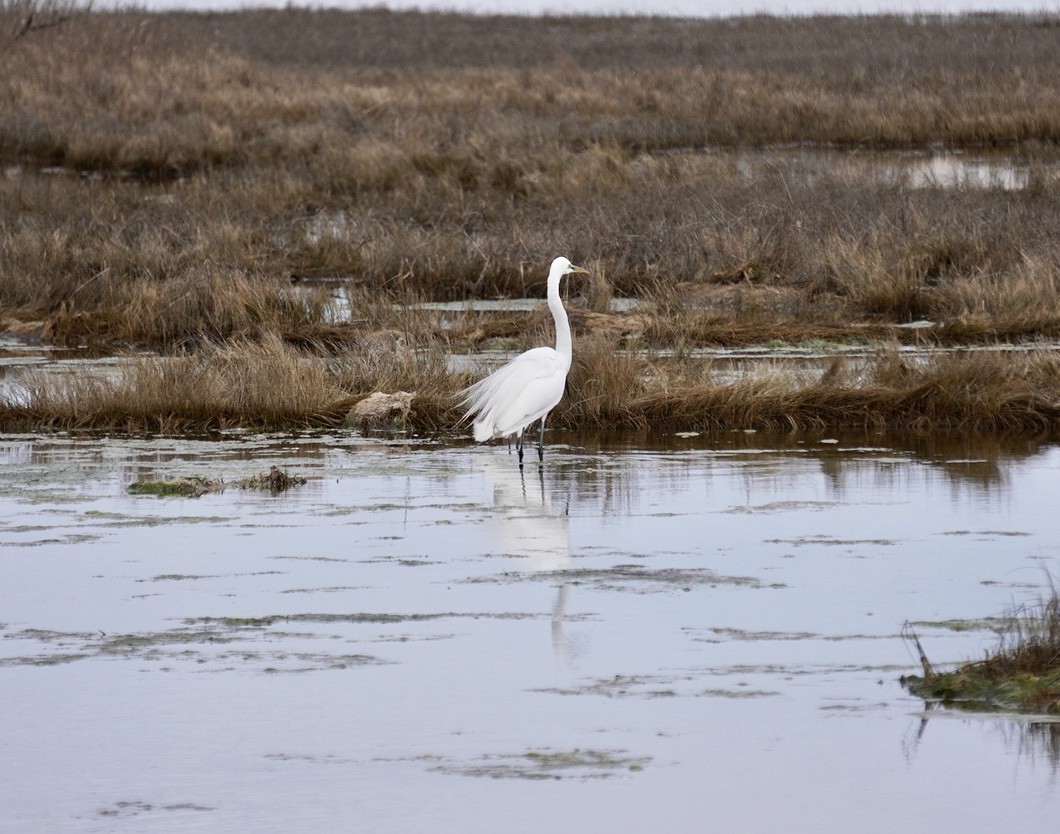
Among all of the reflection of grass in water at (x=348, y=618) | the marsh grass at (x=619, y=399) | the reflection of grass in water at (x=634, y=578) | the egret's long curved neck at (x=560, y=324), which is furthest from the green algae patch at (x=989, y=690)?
the marsh grass at (x=619, y=399)

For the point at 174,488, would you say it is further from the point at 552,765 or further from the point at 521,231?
the point at 521,231

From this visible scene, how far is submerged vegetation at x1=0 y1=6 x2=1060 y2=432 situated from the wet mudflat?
1515mm

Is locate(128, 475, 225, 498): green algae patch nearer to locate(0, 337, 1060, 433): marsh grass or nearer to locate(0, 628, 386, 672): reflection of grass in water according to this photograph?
locate(0, 337, 1060, 433): marsh grass

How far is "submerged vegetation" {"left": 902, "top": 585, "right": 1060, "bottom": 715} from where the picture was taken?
5430mm

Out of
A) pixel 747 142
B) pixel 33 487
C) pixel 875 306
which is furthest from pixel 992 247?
pixel 747 142

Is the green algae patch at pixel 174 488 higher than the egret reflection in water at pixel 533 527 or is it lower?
higher

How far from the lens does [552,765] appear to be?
5.08 meters

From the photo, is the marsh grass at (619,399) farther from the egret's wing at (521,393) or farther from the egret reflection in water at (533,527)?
the egret reflection in water at (533,527)

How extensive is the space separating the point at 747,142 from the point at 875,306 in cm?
1631

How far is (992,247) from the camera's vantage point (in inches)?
699

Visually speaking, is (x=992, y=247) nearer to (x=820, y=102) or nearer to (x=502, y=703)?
(x=502, y=703)

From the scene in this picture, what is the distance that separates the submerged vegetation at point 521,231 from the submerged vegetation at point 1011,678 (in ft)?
→ 20.2

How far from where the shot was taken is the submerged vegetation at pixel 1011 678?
5430 mm

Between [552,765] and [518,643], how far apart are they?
4.60 ft
